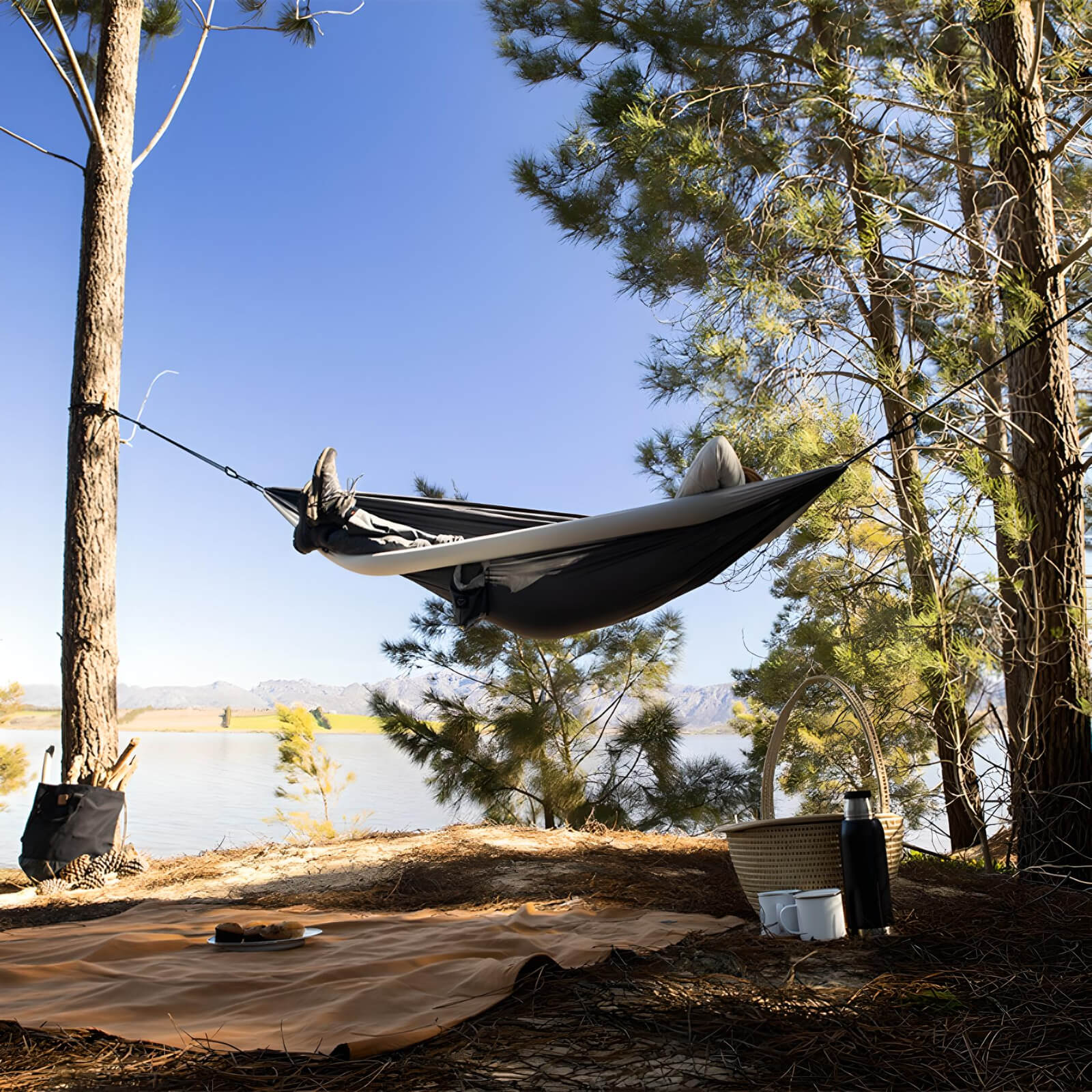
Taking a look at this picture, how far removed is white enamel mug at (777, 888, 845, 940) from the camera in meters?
1.79

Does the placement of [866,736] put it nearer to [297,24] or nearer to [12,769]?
[297,24]

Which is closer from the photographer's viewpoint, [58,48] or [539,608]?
[539,608]

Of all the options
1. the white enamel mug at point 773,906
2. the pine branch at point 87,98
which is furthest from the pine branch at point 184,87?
the white enamel mug at point 773,906

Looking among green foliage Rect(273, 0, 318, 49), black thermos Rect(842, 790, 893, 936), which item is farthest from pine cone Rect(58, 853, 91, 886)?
green foliage Rect(273, 0, 318, 49)

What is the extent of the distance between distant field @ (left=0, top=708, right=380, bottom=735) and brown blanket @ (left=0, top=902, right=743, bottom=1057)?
6.84 feet

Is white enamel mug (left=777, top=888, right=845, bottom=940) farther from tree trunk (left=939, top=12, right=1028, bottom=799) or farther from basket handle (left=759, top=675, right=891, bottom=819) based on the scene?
tree trunk (left=939, top=12, right=1028, bottom=799)

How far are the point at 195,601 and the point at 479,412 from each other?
37.8 feet

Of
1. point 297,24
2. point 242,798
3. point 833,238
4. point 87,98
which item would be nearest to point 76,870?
point 87,98

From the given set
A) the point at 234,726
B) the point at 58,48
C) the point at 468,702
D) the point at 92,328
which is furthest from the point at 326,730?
the point at 58,48

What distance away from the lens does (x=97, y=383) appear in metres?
3.83

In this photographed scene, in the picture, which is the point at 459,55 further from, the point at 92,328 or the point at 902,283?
the point at 902,283

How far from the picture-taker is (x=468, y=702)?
5.24 m

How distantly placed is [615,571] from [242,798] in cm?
921

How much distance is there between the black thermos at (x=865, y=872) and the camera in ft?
5.85
